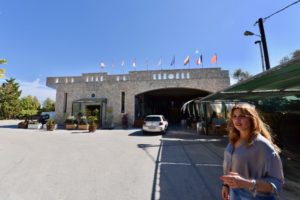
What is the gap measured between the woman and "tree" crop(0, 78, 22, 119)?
5001 centimetres

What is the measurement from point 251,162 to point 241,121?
366mm

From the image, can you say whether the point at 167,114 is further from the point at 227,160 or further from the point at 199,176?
the point at 227,160

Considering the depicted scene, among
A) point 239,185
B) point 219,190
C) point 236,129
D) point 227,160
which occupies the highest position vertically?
point 236,129

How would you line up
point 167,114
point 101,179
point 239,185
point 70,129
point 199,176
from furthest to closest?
point 167,114 → point 70,129 → point 199,176 → point 101,179 → point 239,185

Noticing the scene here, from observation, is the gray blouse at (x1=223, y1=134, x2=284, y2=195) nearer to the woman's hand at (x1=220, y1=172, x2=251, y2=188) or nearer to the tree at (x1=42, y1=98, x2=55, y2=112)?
the woman's hand at (x1=220, y1=172, x2=251, y2=188)

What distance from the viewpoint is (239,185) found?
1513 mm

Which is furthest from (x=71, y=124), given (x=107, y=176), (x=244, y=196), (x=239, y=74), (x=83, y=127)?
(x=239, y=74)

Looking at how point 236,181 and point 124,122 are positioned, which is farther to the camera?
point 124,122

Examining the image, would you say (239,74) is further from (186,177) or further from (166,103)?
(186,177)

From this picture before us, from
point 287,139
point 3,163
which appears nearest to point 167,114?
point 287,139

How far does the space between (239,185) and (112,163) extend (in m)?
5.00

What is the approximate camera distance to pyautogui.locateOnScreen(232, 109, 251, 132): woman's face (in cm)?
169

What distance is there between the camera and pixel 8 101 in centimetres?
4075

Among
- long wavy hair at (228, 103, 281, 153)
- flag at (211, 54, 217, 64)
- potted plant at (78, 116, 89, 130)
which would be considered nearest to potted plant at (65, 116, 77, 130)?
potted plant at (78, 116, 89, 130)
